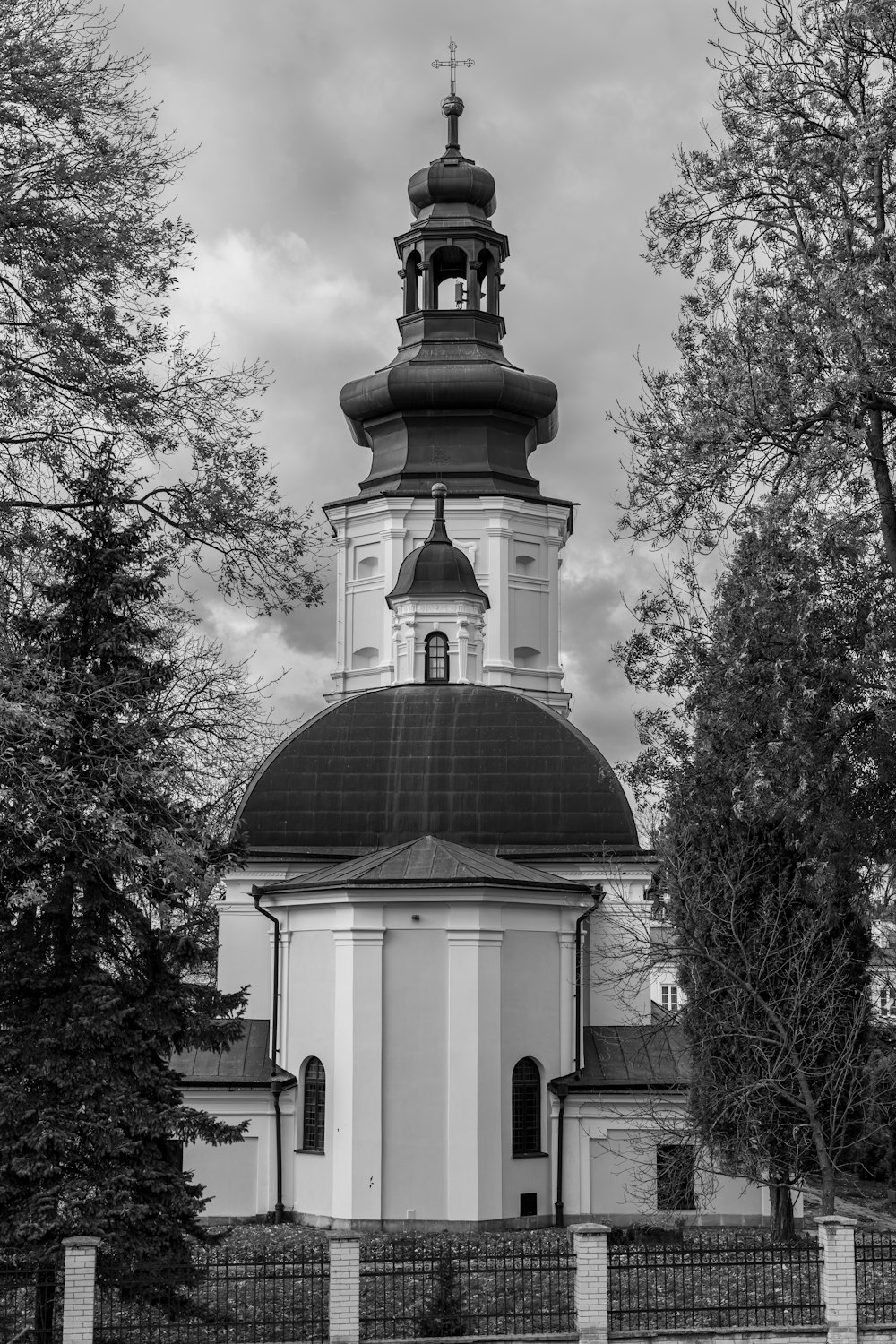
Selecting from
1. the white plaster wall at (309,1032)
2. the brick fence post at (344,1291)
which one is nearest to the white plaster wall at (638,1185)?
the white plaster wall at (309,1032)

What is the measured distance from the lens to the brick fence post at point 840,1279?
1605 centimetres

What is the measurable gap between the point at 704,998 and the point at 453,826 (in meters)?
7.30

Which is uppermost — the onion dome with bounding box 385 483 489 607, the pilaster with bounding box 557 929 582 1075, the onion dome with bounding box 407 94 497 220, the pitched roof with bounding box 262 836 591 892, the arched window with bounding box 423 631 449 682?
the onion dome with bounding box 407 94 497 220

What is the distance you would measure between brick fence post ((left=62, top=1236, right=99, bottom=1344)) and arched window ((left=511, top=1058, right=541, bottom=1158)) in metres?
12.3

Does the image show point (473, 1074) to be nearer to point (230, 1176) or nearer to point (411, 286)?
point (230, 1176)

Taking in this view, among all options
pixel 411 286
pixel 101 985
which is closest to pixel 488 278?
pixel 411 286

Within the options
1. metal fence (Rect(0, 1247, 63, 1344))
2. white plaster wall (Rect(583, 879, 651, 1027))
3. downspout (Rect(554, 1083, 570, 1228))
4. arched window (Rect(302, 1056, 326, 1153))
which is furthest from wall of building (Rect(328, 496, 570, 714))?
metal fence (Rect(0, 1247, 63, 1344))

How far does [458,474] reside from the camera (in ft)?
164

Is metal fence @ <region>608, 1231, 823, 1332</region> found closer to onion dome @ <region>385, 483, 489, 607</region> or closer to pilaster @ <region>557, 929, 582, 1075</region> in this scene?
pilaster @ <region>557, 929, 582, 1075</region>

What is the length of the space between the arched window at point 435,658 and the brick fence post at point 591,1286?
19.4 meters

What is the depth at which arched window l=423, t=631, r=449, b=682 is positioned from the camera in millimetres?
34406

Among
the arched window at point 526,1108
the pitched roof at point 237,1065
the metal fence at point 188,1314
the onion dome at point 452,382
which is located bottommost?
the metal fence at point 188,1314

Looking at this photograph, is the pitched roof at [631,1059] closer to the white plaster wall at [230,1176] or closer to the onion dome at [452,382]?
the white plaster wall at [230,1176]

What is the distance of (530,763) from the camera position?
30.0 m
